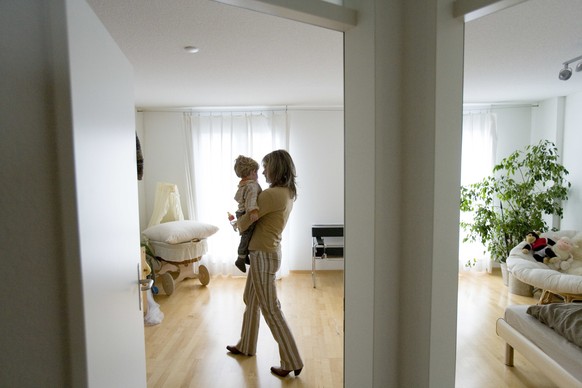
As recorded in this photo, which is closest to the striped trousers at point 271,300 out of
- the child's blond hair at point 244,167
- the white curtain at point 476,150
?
the child's blond hair at point 244,167

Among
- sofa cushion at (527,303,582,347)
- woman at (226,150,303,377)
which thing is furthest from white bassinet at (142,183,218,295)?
sofa cushion at (527,303,582,347)

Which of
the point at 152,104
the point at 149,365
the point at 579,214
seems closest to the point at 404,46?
the point at 149,365

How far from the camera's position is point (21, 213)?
72cm

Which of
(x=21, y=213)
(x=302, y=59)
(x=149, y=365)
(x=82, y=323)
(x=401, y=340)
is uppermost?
(x=302, y=59)

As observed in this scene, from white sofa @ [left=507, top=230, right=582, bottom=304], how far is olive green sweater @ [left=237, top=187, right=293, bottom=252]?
2433mm

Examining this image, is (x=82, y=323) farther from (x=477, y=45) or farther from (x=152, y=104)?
(x=152, y=104)

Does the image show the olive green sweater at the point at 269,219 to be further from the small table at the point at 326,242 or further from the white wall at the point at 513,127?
the white wall at the point at 513,127

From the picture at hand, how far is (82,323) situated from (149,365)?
2012 mm

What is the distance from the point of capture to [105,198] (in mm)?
965

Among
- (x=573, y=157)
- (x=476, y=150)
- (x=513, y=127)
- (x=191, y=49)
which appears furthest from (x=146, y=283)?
(x=513, y=127)

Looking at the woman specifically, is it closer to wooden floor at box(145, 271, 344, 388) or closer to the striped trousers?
the striped trousers

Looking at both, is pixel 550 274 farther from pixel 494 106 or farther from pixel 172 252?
pixel 172 252

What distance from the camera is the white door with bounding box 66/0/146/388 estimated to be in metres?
0.79

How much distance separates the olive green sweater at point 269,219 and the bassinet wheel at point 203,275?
2280 millimetres
